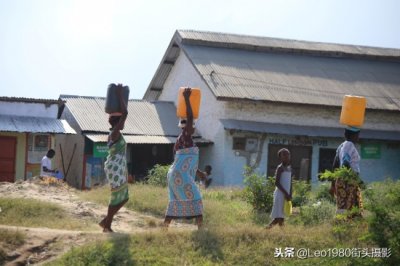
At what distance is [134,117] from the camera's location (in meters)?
21.7

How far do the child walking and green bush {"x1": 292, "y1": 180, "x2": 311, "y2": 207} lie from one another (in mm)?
2570

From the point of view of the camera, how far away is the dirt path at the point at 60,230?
7.93 metres

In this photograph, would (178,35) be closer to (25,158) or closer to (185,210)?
(25,158)

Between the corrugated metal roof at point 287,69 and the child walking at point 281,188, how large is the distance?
363 inches

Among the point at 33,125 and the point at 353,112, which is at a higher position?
the point at 353,112

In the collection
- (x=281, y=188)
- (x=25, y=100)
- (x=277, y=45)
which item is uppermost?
(x=277, y=45)

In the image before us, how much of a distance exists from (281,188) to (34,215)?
391 centimetres

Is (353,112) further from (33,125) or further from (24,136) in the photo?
(24,136)

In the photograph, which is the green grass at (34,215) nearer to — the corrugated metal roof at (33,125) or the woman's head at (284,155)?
the woman's head at (284,155)

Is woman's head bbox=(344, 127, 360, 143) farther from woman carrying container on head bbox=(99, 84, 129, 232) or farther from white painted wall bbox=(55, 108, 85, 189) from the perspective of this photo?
white painted wall bbox=(55, 108, 85, 189)

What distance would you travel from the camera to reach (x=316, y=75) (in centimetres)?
2286

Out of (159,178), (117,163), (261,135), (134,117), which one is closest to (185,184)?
(117,163)

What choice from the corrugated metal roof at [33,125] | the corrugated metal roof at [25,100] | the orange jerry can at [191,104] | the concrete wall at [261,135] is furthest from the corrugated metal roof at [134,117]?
the orange jerry can at [191,104]

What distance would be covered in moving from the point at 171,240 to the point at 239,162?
11.5 m
